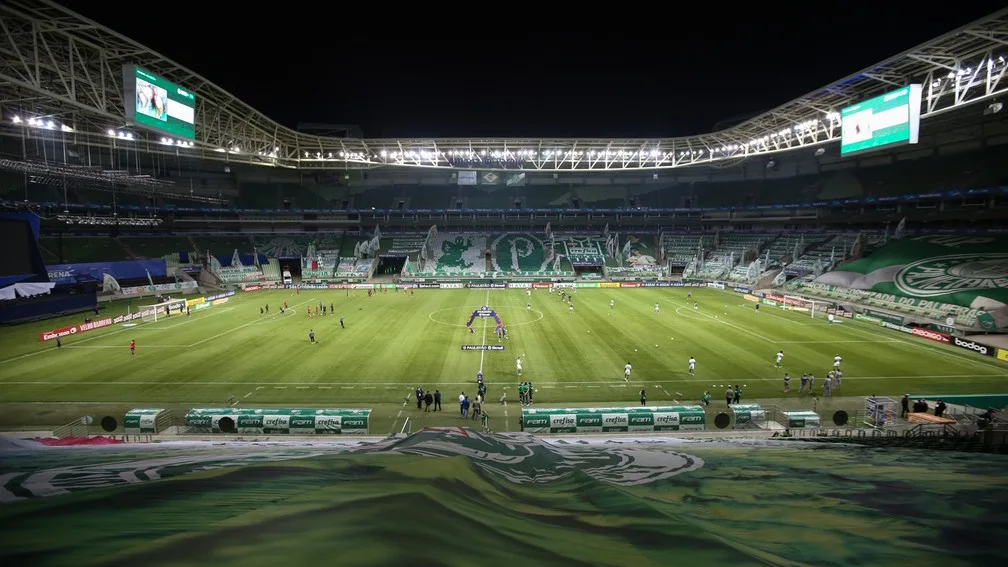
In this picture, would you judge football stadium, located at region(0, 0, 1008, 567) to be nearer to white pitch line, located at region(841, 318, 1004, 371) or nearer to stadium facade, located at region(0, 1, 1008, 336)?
white pitch line, located at region(841, 318, 1004, 371)

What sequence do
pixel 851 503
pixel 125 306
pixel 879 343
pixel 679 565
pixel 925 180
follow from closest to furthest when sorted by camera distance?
pixel 679 565 < pixel 851 503 < pixel 879 343 < pixel 125 306 < pixel 925 180

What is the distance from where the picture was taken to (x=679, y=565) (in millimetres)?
3133

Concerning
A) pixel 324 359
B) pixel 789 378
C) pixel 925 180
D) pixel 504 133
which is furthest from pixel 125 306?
pixel 925 180

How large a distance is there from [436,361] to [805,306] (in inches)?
1411

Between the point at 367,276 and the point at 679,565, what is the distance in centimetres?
6819

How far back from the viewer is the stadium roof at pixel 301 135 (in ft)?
90.4

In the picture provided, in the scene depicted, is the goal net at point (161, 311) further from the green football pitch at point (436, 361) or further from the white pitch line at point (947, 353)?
the white pitch line at point (947, 353)

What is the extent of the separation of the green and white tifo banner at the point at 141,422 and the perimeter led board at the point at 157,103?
2057 centimetres

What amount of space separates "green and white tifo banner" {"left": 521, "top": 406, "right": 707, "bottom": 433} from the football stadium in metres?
0.10

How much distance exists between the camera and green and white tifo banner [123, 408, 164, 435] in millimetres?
17656

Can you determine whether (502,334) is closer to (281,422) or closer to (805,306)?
(281,422)

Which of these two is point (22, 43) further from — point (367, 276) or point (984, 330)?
point (984, 330)

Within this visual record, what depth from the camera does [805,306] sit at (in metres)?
43.4

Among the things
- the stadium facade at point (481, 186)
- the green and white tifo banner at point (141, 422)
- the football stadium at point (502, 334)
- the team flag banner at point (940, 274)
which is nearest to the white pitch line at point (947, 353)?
the football stadium at point (502, 334)
